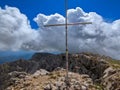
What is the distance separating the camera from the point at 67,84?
39562mm

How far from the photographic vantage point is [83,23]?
155 ft

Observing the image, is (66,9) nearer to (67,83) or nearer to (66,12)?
(66,12)

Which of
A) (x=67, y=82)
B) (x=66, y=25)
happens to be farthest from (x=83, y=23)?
(x=67, y=82)

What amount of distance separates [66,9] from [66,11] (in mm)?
327

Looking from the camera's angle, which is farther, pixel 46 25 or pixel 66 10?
pixel 46 25

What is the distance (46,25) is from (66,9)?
7.07 meters

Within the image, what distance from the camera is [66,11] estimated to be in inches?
1662

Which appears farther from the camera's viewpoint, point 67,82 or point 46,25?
point 46,25

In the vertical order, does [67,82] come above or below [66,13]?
below

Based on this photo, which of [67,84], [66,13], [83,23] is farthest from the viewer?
[83,23]

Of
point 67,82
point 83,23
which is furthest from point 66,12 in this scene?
point 67,82

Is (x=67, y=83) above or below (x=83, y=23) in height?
below

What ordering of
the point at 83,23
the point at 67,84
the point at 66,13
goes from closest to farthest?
the point at 67,84 < the point at 66,13 < the point at 83,23

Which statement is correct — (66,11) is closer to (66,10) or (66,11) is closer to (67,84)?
(66,10)
